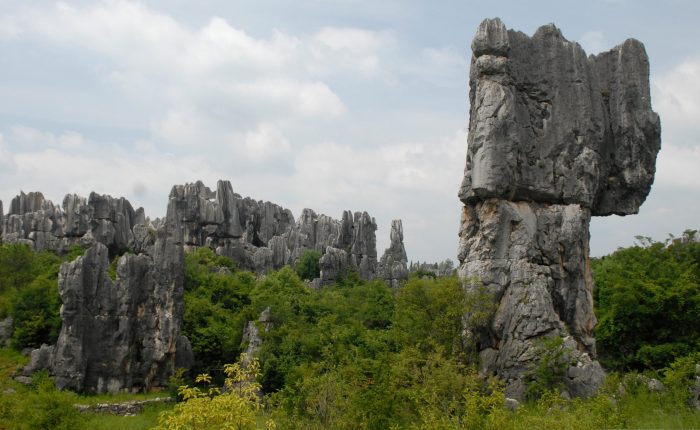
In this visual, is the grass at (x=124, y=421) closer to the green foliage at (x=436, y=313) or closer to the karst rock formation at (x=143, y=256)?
the karst rock formation at (x=143, y=256)

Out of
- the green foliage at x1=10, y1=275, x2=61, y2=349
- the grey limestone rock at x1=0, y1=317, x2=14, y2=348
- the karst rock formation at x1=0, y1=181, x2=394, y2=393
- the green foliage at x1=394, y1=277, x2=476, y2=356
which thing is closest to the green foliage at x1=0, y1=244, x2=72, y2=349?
the green foliage at x1=10, y1=275, x2=61, y2=349

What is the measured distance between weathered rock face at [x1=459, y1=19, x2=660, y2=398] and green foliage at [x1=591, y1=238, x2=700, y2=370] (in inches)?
213

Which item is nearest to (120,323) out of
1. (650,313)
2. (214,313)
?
(214,313)

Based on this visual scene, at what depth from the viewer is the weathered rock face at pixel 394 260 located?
212 ft

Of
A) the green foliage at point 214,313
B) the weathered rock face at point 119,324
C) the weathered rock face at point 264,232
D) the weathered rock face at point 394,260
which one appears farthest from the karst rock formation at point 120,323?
the weathered rock face at point 394,260

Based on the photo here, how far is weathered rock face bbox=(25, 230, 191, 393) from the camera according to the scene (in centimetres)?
3022

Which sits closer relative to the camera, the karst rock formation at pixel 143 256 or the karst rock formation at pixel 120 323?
the karst rock formation at pixel 120 323

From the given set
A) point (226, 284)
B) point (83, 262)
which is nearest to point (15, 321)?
point (83, 262)

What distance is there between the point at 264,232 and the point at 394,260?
1542 centimetres

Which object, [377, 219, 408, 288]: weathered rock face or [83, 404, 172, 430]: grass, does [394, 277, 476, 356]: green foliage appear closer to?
[83, 404, 172, 430]: grass

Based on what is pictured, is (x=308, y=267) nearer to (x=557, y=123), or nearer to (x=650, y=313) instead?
(x=650, y=313)

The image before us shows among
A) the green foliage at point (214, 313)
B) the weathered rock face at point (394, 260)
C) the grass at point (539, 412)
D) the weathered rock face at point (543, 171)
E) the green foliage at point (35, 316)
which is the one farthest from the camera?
the weathered rock face at point (394, 260)

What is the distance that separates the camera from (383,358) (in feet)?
70.8

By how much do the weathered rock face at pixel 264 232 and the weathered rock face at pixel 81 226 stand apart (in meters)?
4.64
